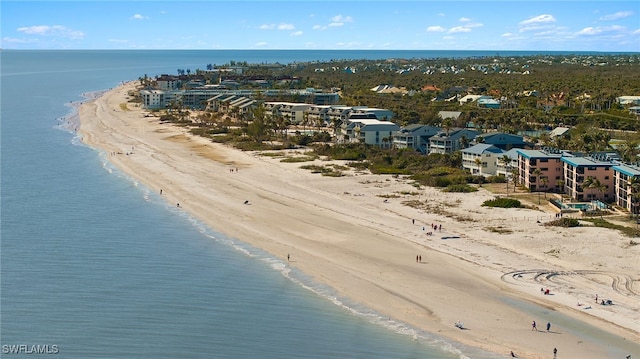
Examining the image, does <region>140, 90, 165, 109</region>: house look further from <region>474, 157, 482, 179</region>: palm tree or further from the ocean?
<region>474, 157, 482, 179</region>: palm tree

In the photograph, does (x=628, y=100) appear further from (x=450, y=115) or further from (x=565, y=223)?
(x=565, y=223)

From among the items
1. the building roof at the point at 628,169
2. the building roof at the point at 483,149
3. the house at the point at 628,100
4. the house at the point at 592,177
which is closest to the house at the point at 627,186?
the building roof at the point at 628,169

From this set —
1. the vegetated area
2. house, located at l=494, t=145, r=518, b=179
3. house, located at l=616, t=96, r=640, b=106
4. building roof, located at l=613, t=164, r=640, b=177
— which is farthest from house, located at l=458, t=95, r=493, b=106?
building roof, located at l=613, t=164, r=640, b=177

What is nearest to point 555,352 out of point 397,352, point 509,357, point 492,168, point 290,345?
point 509,357

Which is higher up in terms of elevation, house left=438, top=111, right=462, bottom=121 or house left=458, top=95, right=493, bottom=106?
house left=458, top=95, right=493, bottom=106

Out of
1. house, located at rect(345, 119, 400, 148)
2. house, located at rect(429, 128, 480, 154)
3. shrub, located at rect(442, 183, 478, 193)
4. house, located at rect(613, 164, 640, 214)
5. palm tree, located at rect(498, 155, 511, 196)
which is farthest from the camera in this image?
house, located at rect(345, 119, 400, 148)

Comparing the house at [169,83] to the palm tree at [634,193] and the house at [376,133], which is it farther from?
the palm tree at [634,193]
